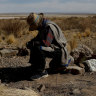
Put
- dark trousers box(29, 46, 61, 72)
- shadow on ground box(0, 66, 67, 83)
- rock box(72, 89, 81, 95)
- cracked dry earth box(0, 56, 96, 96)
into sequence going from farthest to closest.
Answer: shadow on ground box(0, 66, 67, 83) < dark trousers box(29, 46, 61, 72) < cracked dry earth box(0, 56, 96, 96) < rock box(72, 89, 81, 95)

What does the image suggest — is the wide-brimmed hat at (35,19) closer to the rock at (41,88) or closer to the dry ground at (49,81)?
the dry ground at (49,81)

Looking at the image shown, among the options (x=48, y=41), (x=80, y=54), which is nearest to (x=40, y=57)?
(x=48, y=41)

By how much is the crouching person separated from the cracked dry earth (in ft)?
0.89

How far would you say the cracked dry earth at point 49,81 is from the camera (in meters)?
5.27

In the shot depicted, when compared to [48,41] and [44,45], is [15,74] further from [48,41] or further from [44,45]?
[48,41]

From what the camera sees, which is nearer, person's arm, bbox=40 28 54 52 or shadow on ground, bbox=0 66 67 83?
person's arm, bbox=40 28 54 52

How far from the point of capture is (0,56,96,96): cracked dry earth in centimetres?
527

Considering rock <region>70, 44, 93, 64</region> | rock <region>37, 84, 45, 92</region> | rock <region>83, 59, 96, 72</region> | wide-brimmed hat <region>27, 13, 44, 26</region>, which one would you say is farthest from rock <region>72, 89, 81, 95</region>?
rock <region>70, 44, 93, 64</region>

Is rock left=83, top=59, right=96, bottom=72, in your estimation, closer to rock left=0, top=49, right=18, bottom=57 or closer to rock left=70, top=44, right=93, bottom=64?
rock left=70, top=44, right=93, bottom=64

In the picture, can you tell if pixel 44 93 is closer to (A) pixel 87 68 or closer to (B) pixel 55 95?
(B) pixel 55 95

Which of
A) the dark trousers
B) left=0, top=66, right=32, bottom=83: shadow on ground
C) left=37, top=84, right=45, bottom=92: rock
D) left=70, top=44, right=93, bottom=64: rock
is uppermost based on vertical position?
the dark trousers

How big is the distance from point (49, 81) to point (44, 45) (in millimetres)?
822

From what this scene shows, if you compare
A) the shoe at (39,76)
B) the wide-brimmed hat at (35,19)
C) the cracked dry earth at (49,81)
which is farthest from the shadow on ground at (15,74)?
the wide-brimmed hat at (35,19)

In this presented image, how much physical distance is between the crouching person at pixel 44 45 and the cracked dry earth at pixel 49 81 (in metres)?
0.27
